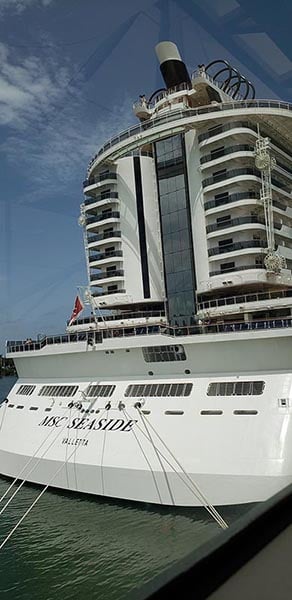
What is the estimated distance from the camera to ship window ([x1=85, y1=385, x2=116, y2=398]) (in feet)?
23.2

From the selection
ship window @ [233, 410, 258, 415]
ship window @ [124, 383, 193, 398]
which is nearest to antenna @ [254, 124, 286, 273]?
ship window @ [124, 383, 193, 398]

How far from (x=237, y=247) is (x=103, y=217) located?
120 inches

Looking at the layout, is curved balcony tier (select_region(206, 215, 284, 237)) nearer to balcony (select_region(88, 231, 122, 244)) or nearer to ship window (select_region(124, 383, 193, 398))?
balcony (select_region(88, 231, 122, 244))

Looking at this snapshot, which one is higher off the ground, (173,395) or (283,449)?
(173,395)

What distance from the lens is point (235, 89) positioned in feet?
36.0

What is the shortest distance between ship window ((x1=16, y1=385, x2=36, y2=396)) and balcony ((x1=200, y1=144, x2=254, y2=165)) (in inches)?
200

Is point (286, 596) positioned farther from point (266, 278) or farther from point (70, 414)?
point (266, 278)

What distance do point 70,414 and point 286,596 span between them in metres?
6.44

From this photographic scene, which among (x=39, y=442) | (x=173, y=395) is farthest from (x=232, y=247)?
(x=39, y=442)

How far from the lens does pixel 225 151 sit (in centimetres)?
841

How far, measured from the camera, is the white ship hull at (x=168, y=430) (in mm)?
5312

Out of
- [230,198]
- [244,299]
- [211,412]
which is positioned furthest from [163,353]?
[230,198]

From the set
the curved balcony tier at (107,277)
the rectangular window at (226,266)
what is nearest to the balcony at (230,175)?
the rectangular window at (226,266)

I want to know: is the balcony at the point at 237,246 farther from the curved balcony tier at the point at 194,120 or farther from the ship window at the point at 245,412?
the ship window at the point at 245,412
